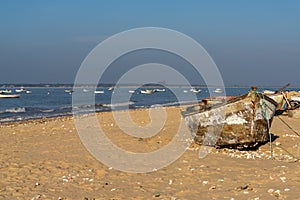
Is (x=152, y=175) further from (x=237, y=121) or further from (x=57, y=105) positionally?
(x=57, y=105)

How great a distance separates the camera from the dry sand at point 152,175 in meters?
7.22

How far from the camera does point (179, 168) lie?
31.0ft

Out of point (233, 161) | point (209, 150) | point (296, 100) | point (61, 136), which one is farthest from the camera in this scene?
point (296, 100)

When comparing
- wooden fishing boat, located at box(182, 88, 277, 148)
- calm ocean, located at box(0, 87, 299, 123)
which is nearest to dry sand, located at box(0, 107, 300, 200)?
wooden fishing boat, located at box(182, 88, 277, 148)

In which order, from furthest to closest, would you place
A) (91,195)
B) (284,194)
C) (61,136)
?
(61,136), (91,195), (284,194)

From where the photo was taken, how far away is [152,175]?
884cm

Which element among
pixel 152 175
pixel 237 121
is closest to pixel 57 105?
pixel 237 121

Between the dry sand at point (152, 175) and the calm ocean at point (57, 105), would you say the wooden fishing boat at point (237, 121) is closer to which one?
the dry sand at point (152, 175)

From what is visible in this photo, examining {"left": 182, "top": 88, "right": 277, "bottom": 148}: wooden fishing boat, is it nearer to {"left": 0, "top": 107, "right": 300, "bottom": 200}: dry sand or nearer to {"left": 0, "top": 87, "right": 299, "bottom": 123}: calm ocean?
{"left": 0, "top": 107, "right": 300, "bottom": 200}: dry sand

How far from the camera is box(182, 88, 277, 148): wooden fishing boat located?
1128cm

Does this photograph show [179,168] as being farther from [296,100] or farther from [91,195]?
[296,100]

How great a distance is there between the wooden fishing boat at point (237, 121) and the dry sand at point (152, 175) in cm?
39

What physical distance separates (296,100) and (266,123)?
16.4m

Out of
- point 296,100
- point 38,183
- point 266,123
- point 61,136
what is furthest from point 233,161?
point 296,100
